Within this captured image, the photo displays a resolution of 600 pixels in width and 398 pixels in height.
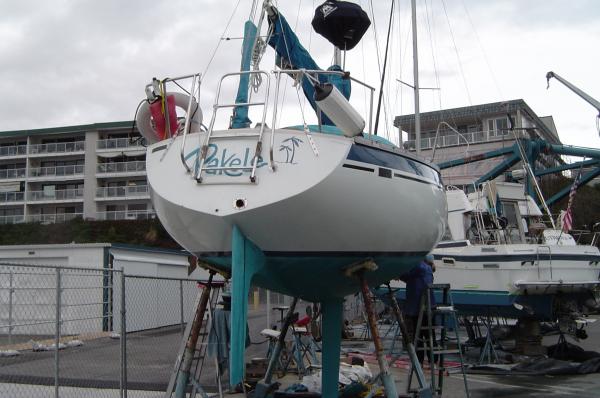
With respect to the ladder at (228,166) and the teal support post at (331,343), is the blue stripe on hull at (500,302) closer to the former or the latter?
the teal support post at (331,343)

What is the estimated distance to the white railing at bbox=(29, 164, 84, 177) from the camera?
55.1 m

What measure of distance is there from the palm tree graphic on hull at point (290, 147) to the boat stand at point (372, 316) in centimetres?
109

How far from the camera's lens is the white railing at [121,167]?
175 ft

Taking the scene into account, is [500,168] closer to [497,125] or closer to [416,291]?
[416,291]

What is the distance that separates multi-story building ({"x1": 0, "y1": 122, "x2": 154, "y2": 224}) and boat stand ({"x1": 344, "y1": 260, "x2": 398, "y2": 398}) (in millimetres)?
48503

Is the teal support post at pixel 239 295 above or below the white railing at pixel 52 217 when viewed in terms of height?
below

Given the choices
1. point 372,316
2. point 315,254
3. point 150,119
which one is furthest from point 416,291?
point 150,119

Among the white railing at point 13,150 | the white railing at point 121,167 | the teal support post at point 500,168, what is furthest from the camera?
the white railing at point 13,150

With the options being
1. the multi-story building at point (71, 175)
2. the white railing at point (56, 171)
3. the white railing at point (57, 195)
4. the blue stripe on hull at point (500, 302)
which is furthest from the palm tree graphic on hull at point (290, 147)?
the white railing at point (56, 171)

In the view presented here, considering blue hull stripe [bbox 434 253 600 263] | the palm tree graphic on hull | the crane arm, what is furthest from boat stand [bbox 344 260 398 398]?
the crane arm

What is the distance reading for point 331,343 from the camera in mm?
6082

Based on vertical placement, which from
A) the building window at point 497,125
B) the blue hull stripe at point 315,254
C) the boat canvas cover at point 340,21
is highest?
the building window at point 497,125

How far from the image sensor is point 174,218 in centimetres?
473

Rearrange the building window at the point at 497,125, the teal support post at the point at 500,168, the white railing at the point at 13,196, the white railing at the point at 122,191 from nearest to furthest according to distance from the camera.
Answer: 1. the teal support post at the point at 500,168
2. the building window at the point at 497,125
3. the white railing at the point at 122,191
4. the white railing at the point at 13,196
